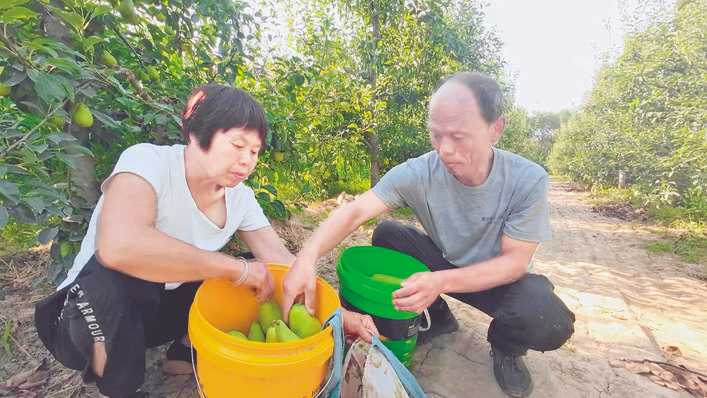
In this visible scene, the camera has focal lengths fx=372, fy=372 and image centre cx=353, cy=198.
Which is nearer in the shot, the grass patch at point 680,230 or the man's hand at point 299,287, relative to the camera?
the man's hand at point 299,287

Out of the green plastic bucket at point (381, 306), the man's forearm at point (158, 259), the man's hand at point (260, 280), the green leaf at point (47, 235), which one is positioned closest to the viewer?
the man's forearm at point (158, 259)

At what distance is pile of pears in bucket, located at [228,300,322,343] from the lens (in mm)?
1143

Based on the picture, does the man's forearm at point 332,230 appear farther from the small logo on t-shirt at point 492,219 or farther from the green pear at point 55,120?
the green pear at point 55,120

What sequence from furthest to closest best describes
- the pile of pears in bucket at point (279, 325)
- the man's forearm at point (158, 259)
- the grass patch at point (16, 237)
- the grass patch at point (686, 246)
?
the grass patch at point (686, 246) < the grass patch at point (16, 237) < the pile of pears in bucket at point (279, 325) < the man's forearm at point (158, 259)

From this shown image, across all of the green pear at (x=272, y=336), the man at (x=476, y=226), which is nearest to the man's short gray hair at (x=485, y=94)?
the man at (x=476, y=226)

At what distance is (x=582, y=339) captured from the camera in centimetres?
230

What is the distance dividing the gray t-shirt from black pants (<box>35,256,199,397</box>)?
110 cm

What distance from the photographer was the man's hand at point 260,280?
126 cm

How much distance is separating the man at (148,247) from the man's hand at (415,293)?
144mm

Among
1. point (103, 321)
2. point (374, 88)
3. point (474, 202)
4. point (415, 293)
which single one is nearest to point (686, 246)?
point (374, 88)

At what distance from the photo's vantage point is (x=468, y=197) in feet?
5.73

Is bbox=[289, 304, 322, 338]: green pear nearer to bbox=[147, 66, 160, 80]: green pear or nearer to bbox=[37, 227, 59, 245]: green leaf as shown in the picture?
bbox=[37, 227, 59, 245]: green leaf

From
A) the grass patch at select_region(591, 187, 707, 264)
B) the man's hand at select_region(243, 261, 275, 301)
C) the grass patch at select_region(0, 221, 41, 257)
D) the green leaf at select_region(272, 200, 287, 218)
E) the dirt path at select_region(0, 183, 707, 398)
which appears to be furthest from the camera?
the grass patch at select_region(591, 187, 707, 264)

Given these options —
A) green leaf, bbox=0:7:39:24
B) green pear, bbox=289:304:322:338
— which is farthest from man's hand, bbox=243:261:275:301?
green leaf, bbox=0:7:39:24
